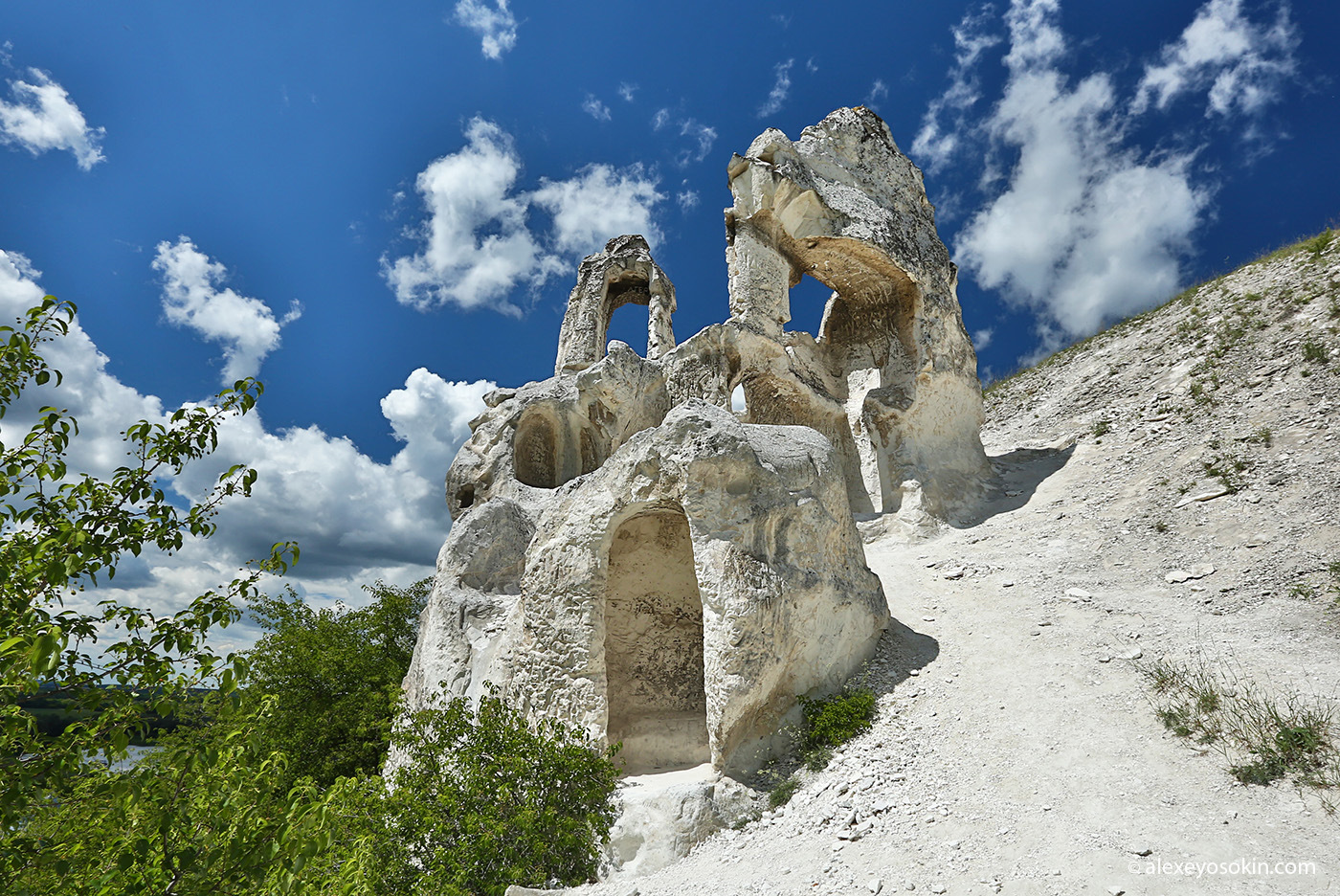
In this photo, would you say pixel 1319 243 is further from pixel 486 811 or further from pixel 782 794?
pixel 486 811

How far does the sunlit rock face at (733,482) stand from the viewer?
9391mm

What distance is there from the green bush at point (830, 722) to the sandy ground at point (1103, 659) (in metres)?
0.19

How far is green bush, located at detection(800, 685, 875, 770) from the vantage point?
28.2 ft

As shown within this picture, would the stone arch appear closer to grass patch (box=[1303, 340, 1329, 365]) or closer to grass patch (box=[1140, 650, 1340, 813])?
grass patch (box=[1303, 340, 1329, 365])

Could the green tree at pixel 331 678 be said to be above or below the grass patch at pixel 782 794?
above

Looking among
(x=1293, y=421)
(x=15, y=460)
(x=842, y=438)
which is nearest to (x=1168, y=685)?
(x=1293, y=421)

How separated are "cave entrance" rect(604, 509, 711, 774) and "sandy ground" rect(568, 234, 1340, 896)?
3.42 meters

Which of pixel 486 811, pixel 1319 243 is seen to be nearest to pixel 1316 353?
pixel 1319 243

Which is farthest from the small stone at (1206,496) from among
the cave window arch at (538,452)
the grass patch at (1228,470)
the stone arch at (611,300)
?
the stone arch at (611,300)

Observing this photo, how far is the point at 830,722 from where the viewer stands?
8.84 meters

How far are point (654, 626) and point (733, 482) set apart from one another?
3.69 m

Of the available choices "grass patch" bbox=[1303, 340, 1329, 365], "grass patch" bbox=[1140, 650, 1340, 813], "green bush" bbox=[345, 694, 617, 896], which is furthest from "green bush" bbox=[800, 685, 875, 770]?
"grass patch" bbox=[1303, 340, 1329, 365]

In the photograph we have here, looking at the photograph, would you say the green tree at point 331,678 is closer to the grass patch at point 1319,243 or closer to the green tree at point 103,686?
the green tree at point 103,686

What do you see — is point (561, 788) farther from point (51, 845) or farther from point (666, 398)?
point (666, 398)
